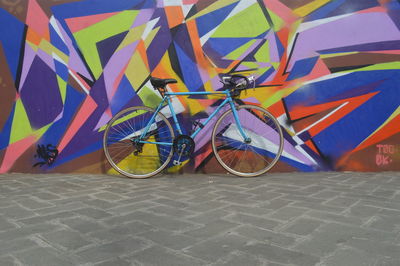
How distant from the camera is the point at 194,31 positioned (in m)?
4.09

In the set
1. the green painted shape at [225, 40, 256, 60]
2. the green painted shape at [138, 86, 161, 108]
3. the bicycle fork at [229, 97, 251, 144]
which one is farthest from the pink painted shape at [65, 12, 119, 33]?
the bicycle fork at [229, 97, 251, 144]

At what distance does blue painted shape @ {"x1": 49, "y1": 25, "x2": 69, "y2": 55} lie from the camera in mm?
4184

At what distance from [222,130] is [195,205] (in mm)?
1718

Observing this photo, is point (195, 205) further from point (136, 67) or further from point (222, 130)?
point (136, 67)

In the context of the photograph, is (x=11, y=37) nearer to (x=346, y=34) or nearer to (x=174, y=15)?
(x=174, y=15)

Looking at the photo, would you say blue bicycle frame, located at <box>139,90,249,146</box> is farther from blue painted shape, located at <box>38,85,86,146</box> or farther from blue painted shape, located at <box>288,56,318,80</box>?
blue painted shape, located at <box>38,85,86,146</box>

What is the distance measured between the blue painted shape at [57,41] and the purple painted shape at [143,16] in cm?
103

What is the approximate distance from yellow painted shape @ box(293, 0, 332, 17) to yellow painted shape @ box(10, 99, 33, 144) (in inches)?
162

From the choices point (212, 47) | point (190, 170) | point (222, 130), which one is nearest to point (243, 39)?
point (212, 47)

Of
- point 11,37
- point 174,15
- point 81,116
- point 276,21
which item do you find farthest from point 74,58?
point 276,21

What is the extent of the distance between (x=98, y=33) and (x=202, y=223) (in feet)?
10.6

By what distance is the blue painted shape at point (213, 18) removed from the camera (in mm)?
4066

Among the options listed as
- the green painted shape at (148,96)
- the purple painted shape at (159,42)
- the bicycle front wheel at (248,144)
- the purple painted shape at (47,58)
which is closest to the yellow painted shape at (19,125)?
the purple painted shape at (47,58)

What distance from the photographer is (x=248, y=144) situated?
4043 millimetres
